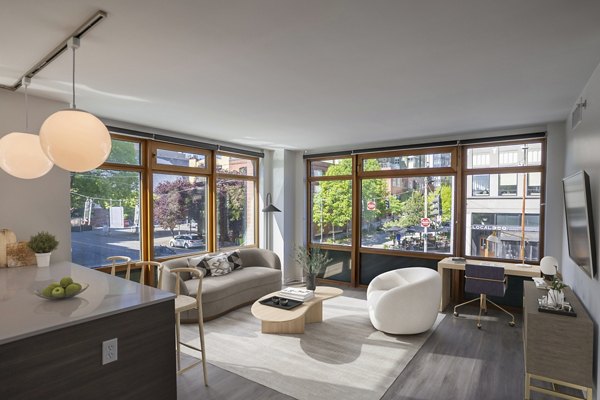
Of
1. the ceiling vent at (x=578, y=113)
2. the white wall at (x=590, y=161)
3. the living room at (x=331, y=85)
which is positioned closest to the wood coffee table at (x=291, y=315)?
the living room at (x=331, y=85)

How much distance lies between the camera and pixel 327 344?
3.57 metres

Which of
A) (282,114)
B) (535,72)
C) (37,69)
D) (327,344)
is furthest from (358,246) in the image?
(37,69)

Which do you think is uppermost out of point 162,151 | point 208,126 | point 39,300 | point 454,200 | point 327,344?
point 208,126

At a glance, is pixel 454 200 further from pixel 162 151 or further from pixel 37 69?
pixel 37 69

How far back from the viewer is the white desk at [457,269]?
4090mm

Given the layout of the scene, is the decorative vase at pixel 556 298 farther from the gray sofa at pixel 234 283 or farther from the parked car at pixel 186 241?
the parked car at pixel 186 241

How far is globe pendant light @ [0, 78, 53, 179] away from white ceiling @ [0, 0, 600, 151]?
0.57 m

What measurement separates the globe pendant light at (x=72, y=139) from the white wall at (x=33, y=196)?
6.14ft

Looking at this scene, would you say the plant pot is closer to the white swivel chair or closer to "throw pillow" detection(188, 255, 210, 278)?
"throw pillow" detection(188, 255, 210, 278)

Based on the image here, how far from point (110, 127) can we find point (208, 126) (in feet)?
3.82

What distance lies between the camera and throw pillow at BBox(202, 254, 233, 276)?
190 inches

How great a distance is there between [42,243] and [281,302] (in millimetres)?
2349

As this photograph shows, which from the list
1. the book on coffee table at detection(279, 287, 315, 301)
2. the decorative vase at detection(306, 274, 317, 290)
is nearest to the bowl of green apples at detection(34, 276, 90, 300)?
the book on coffee table at detection(279, 287, 315, 301)

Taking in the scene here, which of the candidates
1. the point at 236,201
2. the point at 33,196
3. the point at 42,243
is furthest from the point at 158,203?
the point at 42,243
